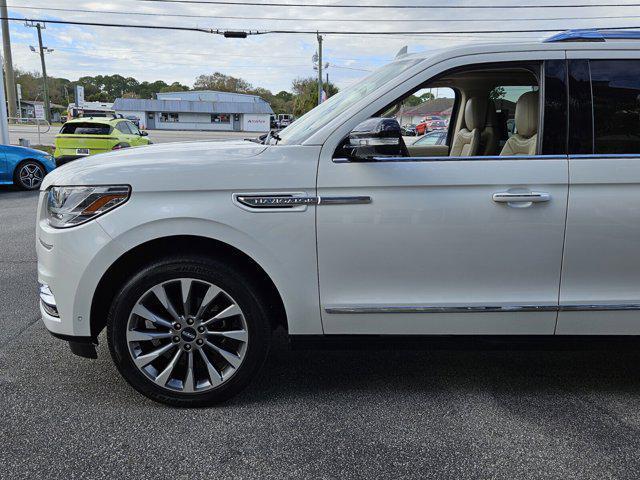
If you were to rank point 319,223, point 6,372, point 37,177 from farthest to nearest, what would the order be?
1. point 37,177
2. point 6,372
3. point 319,223

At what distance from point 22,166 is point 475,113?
1144cm

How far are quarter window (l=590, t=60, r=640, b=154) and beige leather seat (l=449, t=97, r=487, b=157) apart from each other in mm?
990

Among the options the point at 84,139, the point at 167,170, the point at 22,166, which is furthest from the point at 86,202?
the point at 84,139

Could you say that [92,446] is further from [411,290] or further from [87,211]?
[411,290]

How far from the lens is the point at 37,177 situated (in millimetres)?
12711

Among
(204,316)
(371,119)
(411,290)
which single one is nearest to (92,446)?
(204,316)

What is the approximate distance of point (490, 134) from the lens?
13.2ft

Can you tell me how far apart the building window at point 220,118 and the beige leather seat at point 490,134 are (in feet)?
275

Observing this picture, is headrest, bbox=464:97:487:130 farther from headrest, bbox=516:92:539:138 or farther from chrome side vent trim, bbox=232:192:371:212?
chrome side vent trim, bbox=232:192:371:212

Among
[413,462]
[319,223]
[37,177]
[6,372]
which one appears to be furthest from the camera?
[37,177]

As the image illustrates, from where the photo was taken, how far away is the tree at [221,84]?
118 metres

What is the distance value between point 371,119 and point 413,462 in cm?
175

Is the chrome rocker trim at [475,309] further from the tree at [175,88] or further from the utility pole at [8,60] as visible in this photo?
the tree at [175,88]

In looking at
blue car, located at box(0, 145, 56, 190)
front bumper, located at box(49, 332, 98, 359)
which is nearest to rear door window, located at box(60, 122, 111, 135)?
blue car, located at box(0, 145, 56, 190)
